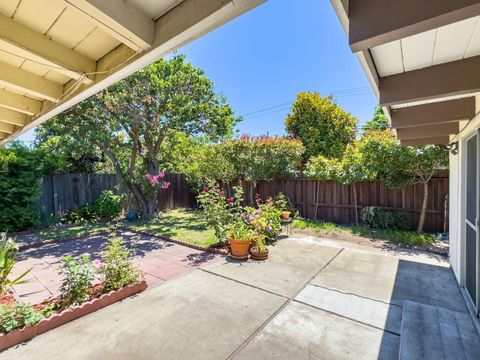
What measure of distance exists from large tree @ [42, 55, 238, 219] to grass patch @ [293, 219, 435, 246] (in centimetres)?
423

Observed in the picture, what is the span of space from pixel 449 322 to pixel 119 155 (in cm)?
1032

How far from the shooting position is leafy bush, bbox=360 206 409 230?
6.63 m

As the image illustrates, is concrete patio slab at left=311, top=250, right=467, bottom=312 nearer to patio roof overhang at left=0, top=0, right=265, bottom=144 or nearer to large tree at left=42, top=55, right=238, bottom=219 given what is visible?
patio roof overhang at left=0, top=0, right=265, bottom=144

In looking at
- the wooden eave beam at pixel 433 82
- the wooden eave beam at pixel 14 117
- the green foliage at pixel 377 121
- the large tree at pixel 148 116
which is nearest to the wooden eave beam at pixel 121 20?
the wooden eave beam at pixel 433 82

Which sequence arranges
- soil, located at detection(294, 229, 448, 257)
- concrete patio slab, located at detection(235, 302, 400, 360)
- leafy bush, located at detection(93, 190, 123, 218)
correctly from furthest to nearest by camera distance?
leafy bush, located at detection(93, 190, 123, 218) → soil, located at detection(294, 229, 448, 257) → concrete patio slab, located at detection(235, 302, 400, 360)

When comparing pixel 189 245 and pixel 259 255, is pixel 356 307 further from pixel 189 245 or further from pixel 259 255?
pixel 189 245

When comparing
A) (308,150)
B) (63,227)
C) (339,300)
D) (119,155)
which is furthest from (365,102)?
(63,227)

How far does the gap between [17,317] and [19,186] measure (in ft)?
18.6

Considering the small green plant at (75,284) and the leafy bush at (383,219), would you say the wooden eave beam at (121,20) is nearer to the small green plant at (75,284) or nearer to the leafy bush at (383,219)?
the small green plant at (75,284)

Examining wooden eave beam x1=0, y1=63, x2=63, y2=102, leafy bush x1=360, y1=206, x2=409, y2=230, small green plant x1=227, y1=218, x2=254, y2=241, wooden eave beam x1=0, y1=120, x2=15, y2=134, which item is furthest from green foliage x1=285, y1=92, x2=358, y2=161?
wooden eave beam x1=0, y1=63, x2=63, y2=102

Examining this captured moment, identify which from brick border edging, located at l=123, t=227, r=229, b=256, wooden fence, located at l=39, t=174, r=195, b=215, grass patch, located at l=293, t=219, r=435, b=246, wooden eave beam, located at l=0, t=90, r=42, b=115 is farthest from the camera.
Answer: wooden fence, located at l=39, t=174, r=195, b=215

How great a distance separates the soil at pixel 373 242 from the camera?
517cm

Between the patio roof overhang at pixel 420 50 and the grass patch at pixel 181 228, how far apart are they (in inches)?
173

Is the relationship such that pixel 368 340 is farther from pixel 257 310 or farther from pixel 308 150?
pixel 308 150
